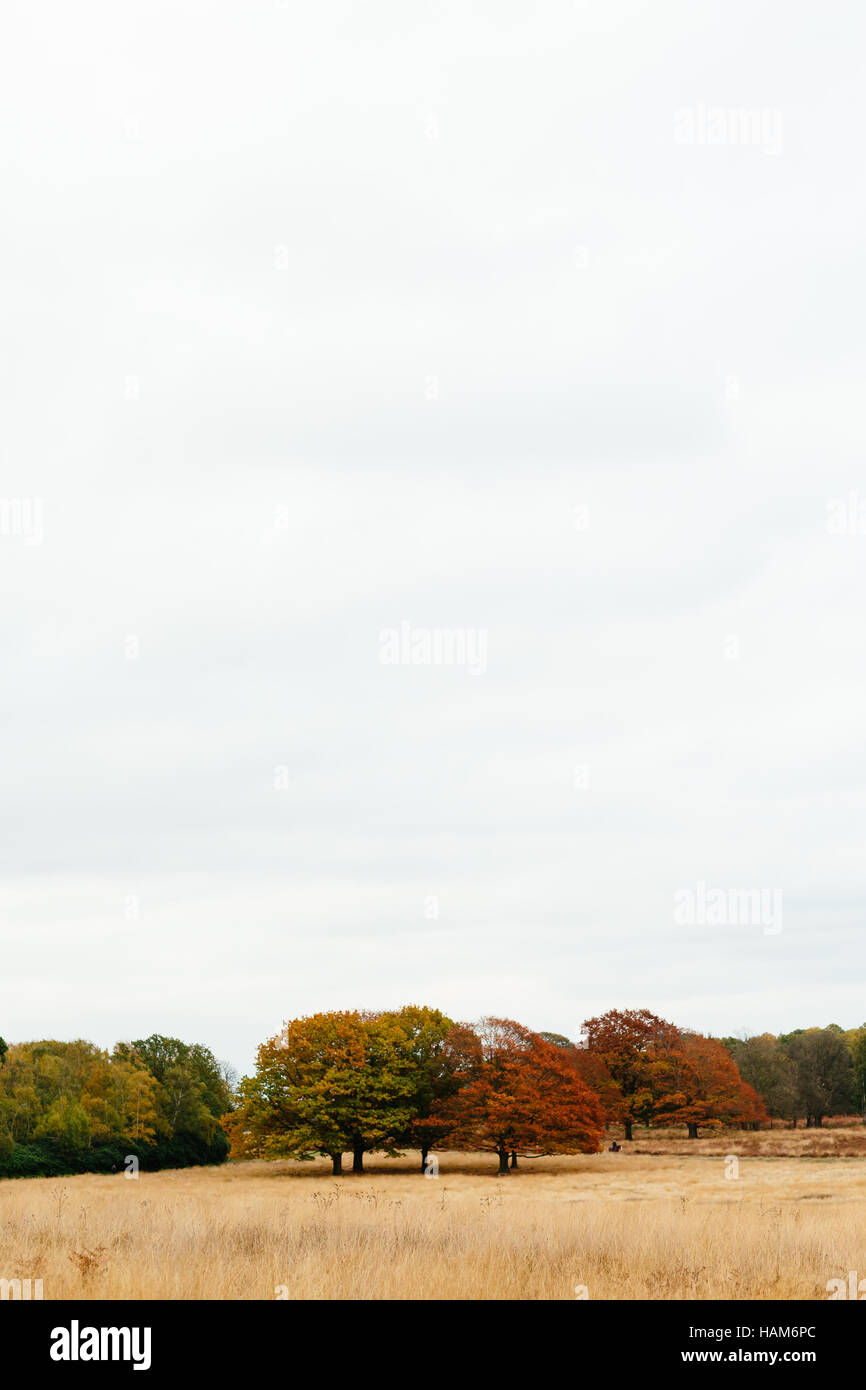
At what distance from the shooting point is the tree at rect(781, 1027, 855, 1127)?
348ft

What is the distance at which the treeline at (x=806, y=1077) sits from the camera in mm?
105625

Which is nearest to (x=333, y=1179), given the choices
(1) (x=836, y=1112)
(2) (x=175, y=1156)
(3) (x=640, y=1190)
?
(3) (x=640, y=1190)

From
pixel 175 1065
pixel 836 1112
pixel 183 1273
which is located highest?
pixel 183 1273

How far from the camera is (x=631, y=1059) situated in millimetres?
92812

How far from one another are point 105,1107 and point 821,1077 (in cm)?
6920

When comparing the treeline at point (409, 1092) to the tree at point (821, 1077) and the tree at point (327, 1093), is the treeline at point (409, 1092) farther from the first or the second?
the tree at point (821, 1077)

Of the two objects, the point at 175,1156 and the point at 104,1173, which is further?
the point at 175,1156

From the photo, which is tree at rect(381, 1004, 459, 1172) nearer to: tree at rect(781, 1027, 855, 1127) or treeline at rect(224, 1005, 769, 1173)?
treeline at rect(224, 1005, 769, 1173)

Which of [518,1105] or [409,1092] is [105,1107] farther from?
[518,1105]

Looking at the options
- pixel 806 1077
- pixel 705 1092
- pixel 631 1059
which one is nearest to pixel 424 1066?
pixel 631 1059

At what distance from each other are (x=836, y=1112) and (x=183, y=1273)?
4379 inches

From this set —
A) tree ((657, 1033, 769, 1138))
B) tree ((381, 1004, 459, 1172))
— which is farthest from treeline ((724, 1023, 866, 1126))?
tree ((381, 1004, 459, 1172))
